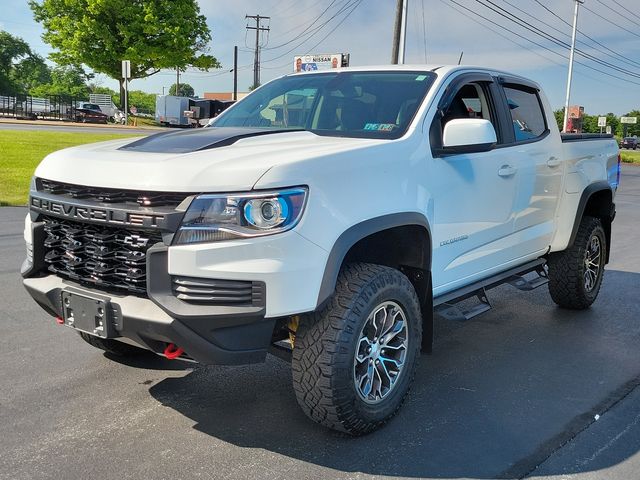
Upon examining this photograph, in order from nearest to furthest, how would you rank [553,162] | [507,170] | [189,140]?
[189,140] → [507,170] → [553,162]

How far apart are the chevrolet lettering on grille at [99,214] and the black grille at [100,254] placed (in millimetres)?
59

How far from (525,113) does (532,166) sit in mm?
564

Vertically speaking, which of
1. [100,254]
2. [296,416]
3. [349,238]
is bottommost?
[296,416]

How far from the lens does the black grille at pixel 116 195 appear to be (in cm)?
291

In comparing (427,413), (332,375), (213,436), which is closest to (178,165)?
(332,375)

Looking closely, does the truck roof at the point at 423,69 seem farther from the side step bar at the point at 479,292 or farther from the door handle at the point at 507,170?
the side step bar at the point at 479,292

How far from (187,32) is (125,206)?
44316 mm

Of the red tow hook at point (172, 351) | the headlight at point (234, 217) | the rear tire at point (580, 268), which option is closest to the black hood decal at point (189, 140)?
the headlight at point (234, 217)

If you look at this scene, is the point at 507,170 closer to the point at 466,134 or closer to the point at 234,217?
the point at 466,134

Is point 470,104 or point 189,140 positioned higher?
point 470,104

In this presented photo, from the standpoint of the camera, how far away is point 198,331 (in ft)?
9.40

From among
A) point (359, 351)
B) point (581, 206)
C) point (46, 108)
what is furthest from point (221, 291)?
point (46, 108)

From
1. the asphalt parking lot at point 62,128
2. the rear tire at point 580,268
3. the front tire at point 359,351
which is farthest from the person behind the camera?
the asphalt parking lot at point 62,128

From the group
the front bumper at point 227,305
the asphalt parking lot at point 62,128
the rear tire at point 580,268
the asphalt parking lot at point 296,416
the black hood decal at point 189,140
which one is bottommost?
the asphalt parking lot at point 296,416
